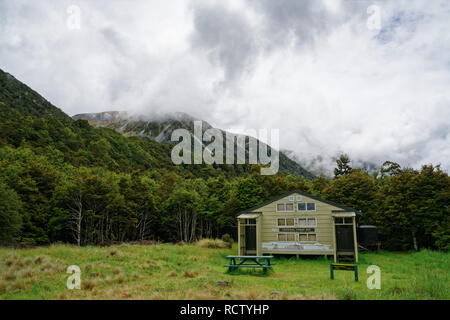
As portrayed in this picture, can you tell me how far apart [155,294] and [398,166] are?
6171cm

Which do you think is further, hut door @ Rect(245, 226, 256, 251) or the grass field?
hut door @ Rect(245, 226, 256, 251)

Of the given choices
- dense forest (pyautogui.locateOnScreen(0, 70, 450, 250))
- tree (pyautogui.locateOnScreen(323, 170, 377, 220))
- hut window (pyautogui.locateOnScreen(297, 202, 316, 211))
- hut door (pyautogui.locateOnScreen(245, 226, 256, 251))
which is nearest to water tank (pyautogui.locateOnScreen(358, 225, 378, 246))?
dense forest (pyautogui.locateOnScreen(0, 70, 450, 250))

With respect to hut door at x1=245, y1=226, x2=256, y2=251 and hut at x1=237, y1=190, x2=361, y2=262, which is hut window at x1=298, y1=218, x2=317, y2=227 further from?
hut door at x1=245, y1=226, x2=256, y2=251

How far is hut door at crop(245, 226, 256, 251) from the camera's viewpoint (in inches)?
1020

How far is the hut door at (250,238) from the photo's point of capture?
1020 inches

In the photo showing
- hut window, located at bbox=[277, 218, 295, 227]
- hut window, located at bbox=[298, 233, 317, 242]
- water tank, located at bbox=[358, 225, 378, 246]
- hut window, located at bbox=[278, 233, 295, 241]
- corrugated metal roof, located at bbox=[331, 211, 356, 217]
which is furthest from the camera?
water tank, located at bbox=[358, 225, 378, 246]

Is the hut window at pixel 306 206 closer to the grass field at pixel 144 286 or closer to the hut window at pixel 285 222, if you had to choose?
the hut window at pixel 285 222

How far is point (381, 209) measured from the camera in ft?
108

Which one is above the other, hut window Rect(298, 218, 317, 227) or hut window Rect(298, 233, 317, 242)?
hut window Rect(298, 218, 317, 227)

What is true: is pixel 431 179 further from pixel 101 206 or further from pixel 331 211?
pixel 101 206

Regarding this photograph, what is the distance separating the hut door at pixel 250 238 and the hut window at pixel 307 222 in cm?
430

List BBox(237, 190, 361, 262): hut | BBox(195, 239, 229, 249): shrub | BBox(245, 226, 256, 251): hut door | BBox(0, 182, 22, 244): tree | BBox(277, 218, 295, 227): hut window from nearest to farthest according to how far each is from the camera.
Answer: BBox(237, 190, 361, 262): hut → BBox(0, 182, 22, 244): tree → BBox(277, 218, 295, 227): hut window → BBox(245, 226, 256, 251): hut door → BBox(195, 239, 229, 249): shrub

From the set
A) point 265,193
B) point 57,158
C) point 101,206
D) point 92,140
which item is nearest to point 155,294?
point 101,206

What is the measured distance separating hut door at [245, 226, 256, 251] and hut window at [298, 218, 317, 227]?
14.1 ft
